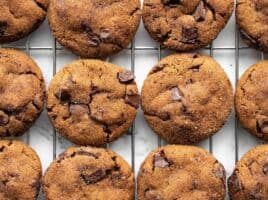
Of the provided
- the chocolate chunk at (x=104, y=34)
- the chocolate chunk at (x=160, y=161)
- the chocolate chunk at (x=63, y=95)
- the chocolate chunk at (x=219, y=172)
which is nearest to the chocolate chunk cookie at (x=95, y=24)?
the chocolate chunk at (x=104, y=34)

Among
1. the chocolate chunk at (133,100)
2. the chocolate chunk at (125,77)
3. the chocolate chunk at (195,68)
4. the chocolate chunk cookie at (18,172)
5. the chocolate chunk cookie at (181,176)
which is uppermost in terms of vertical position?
the chocolate chunk at (195,68)

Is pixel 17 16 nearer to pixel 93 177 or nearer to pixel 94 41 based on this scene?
pixel 94 41

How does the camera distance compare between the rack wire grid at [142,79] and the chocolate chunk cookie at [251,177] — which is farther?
the rack wire grid at [142,79]

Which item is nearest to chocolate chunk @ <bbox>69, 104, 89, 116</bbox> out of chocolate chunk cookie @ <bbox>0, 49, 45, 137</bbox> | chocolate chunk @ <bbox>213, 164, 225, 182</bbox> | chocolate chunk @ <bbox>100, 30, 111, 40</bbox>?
chocolate chunk cookie @ <bbox>0, 49, 45, 137</bbox>

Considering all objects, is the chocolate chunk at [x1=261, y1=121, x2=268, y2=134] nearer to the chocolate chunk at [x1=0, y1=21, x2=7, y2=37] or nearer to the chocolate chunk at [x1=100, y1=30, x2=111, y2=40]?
the chocolate chunk at [x1=100, y1=30, x2=111, y2=40]

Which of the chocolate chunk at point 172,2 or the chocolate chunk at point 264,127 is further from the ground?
the chocolate chunk at point 172,2

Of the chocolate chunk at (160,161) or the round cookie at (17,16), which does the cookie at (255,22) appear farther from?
the round cookie at (17,16)

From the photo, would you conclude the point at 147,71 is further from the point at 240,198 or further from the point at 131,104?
the point at 240,198
